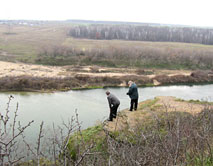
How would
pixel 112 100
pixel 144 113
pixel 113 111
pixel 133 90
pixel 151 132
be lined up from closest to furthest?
pixel 151 132 < pixel 112 100 < pixel 113 111 < pixel 133 90 < pixel 144 113

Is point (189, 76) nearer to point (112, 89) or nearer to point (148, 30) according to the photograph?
point (112, 89)

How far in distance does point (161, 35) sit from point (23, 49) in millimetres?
46243

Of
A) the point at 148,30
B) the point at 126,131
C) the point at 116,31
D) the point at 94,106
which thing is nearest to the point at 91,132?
the point at 126,131

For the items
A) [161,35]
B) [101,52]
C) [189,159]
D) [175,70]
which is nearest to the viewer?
[189,159]

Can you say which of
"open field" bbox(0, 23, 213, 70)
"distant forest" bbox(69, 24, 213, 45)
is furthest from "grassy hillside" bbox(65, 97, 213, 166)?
"distant forest" bbox(69, 24, 213, 45)

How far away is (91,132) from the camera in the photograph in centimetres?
810

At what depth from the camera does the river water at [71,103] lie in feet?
46.5

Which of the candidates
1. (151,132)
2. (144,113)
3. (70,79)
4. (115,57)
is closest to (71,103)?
(70,79)

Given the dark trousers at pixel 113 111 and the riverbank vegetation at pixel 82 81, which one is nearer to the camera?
the dark trousers at pixel 113 111

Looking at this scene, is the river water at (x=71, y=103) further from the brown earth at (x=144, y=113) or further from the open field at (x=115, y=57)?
the open field at (x=115, y=57)

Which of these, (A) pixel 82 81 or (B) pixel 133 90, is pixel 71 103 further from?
(B) pixel 133 90

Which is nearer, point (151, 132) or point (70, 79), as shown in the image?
point (151, 132)

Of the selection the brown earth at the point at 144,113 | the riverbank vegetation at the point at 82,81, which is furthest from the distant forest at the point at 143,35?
the brown earth at the point at 144,113

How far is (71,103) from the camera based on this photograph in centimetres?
1798
